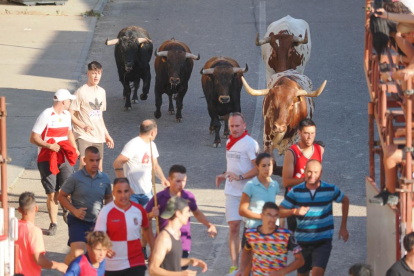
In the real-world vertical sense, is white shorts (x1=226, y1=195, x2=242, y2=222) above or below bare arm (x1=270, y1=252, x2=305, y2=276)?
above

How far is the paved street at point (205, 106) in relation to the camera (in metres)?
12.0

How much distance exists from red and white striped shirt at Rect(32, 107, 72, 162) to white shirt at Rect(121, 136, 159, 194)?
61.6 inches

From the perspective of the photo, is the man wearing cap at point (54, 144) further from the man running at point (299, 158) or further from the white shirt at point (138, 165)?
the man running at point (299, 158)

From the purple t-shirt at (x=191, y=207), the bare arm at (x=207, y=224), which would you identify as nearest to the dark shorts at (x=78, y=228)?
the purple t-shirt at (x=191, y=207)

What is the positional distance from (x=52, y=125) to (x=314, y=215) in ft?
14.0

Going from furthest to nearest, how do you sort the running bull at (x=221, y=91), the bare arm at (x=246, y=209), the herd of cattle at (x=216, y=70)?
the running bull at (x=221, y=91)
the herd of cattle at (x=216, y=70)
the bare arm at (x=246, y=209)

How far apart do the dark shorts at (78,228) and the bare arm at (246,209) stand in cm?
181

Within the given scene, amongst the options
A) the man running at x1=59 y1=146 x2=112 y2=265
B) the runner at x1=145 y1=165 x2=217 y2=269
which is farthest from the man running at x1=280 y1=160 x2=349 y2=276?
the man running at x1=59 y1=146 x2=112 y2=265

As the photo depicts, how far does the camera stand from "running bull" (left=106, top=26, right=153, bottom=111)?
17.8 meters

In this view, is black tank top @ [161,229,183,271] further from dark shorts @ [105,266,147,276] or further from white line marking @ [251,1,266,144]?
white line marking @ [251,1,266,144]

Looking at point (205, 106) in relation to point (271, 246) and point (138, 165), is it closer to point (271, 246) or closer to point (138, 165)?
point (138, 165)

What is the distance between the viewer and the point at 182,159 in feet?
49.6

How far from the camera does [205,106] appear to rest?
18406 mm

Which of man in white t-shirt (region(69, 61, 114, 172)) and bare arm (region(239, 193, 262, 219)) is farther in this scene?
man in white t-shirt (region(69, 61, 114, 172))
